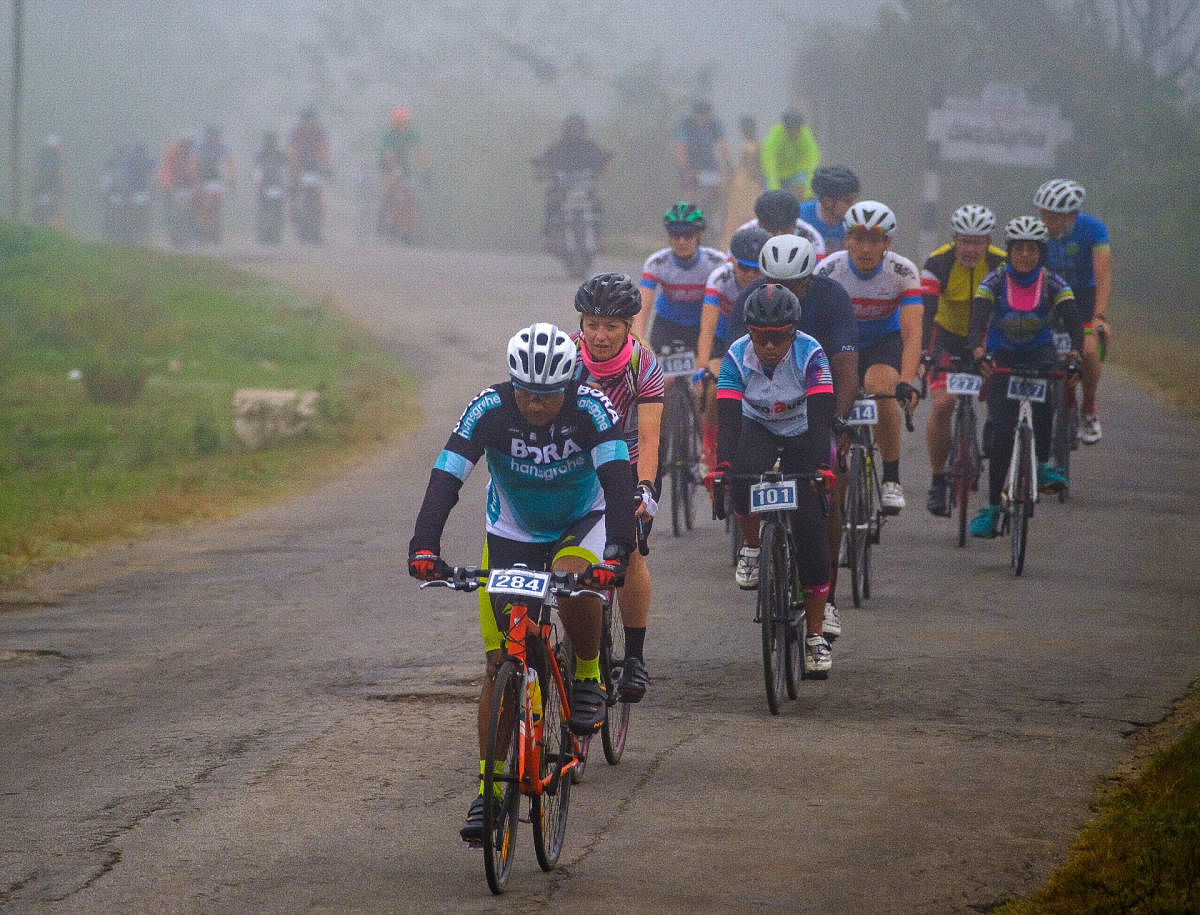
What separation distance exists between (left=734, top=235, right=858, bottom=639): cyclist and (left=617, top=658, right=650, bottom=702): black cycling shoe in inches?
76.7

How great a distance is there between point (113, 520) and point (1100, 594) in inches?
294

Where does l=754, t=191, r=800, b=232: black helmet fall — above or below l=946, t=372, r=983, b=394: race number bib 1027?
above

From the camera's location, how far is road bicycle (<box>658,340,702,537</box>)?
12.4 m

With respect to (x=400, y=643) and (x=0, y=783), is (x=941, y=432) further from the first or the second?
(x=0, y=783)

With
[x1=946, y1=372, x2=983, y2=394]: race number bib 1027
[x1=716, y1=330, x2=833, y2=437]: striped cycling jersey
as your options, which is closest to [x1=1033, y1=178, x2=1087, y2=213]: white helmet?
[x1=946, y1=372, x2=983, y2=394]: race number bib 1027

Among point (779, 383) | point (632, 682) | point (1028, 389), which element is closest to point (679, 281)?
point (1028, 389)

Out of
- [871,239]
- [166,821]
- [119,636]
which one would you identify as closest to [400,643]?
[119,636]

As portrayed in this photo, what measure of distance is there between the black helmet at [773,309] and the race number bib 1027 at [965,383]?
141 inches

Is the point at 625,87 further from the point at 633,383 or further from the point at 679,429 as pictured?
the point at 633,383

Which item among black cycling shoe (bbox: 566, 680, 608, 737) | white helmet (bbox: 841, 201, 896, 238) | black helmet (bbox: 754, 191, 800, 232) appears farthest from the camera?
black helmet (bbox: 754, 191, 800, 232)

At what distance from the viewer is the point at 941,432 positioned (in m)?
12.4

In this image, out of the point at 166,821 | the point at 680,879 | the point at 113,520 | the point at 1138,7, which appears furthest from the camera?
the point at 1138,7

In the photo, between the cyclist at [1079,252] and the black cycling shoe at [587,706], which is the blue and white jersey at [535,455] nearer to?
the black cycling shoe at [587,706]

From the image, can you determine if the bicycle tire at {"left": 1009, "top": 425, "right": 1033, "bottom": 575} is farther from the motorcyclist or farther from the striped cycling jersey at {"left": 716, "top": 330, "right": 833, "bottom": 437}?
the motorcyclist
